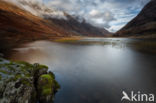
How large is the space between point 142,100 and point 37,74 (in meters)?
9.33

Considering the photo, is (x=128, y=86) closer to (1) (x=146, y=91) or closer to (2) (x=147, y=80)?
(1) (x=146, y=91)

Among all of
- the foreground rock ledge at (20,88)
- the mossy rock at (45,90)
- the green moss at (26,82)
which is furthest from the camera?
the mossy rock at (45,90)

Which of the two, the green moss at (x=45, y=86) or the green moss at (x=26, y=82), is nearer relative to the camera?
the green moss at (x=26, y=82)

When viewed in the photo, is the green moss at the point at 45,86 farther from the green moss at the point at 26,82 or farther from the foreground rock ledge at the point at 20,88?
the green moss at the point at 26,82

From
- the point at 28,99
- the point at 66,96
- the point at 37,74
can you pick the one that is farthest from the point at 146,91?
the point at 37,74

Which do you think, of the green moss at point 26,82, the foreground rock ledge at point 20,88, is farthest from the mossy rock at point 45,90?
the green moss at point 26,82

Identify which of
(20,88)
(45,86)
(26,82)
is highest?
(26,82)

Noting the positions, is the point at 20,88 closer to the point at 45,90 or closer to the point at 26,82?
the point at 26,82

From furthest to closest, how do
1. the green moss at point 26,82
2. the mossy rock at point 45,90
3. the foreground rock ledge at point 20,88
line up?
the mossy rock at point 45,90 < the green moss at point 26,82 < the foreground rock ledge at point 20,88

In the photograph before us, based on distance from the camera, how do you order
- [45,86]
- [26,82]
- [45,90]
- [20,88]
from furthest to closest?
1. [45,86]
2. [45,90]
3. [26,82]
4. [20,88]

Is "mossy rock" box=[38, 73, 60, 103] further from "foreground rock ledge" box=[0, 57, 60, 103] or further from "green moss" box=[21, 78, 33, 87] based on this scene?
"green moss" box=[21, 78, 33, 87]

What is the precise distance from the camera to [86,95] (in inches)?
308

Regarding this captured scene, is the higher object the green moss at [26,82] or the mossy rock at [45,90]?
the green moss at [26,82]

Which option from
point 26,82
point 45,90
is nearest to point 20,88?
point 26,82
